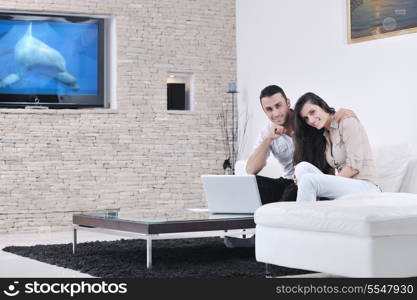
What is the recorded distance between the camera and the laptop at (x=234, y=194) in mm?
5582

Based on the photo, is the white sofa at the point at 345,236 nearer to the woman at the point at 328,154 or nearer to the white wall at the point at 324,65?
the woman at the point at 328,154

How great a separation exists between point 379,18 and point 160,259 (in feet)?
9.49

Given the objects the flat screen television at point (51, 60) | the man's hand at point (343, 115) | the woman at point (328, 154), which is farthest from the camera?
the flat screen television at point (51, 60)

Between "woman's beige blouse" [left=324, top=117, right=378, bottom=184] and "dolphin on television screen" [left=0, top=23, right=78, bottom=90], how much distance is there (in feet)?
12.2

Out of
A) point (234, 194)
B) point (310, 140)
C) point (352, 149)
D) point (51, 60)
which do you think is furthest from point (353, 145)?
point (51, 60)

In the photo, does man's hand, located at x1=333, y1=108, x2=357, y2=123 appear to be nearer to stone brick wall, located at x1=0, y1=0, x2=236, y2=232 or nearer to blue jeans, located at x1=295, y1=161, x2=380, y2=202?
blue jeans, located at x1=295, y1=161, x2=380, y2=202

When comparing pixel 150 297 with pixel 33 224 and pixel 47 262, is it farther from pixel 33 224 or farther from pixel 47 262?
pixel 33 224

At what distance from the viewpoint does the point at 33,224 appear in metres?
8.11

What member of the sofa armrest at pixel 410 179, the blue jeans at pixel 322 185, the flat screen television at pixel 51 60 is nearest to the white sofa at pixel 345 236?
the blue jeans at pixel 322 185

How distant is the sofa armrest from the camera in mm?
5723

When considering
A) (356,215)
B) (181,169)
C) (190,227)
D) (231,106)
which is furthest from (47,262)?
(231,106)

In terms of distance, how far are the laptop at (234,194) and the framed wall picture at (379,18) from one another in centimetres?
203

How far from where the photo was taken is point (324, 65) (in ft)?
25.2

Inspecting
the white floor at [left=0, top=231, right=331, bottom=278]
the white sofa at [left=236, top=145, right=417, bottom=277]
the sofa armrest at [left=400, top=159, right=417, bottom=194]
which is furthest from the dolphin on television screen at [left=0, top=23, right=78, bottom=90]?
the white sofa at [left=236, top=145, right=417, bottom=277]
